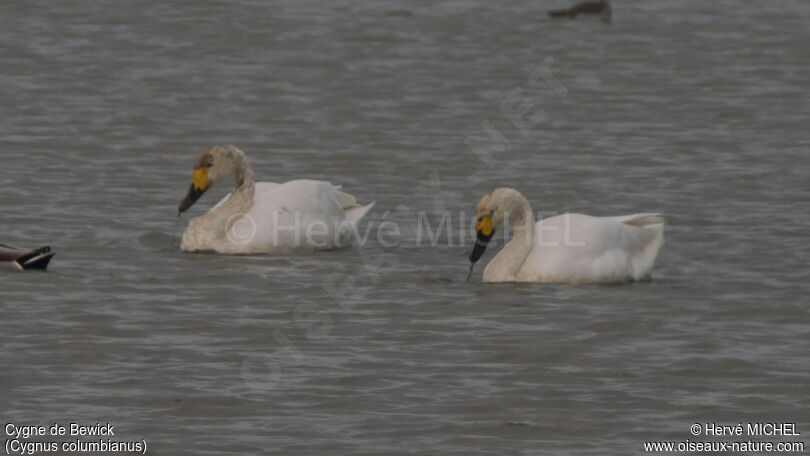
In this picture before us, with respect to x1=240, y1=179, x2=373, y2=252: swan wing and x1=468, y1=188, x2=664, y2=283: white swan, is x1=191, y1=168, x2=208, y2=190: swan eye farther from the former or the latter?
x1=468, y1=188, x2=664, y2=283: white swan

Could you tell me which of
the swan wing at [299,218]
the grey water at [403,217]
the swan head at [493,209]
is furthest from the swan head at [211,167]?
the swan head at [493,209]

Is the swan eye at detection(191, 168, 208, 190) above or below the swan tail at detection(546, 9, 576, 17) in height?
above

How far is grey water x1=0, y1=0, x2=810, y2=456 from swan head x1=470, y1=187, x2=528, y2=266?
39cm

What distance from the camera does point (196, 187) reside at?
53.8ft

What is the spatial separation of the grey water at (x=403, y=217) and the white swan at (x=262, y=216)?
0.23 metres

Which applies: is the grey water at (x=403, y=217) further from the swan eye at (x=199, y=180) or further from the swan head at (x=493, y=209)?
the swan eye at (x=199, y=180)

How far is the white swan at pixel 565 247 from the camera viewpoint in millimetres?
14000

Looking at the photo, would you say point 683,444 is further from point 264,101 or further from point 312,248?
point 264,101

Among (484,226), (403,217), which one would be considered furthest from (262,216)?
(484,226)

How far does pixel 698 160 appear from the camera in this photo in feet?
66.2

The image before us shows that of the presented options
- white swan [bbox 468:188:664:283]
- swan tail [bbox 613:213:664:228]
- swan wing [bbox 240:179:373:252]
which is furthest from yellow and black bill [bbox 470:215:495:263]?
swan wing [bbox 240:179:373:252]

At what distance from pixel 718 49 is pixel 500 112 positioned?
6.50 meters

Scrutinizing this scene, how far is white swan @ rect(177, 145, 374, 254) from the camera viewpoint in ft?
51.1

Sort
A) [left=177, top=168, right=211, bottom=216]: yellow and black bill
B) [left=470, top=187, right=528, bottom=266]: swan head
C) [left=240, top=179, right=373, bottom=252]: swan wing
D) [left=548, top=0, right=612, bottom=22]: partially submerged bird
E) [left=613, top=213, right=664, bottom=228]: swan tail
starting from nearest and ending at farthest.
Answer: [left=470, top=187, right=528, bottom=266]: swan head → [left=613, top=213, right=664, bottom=228]: swan tail → [left=240, top=179, right=373, bottom=252]: swan wing → [left=177, top=168, right=211, bottom=216]: yellow and black bill → [left=548, top=0, right=612, bottom=22]: partially submerged bird
